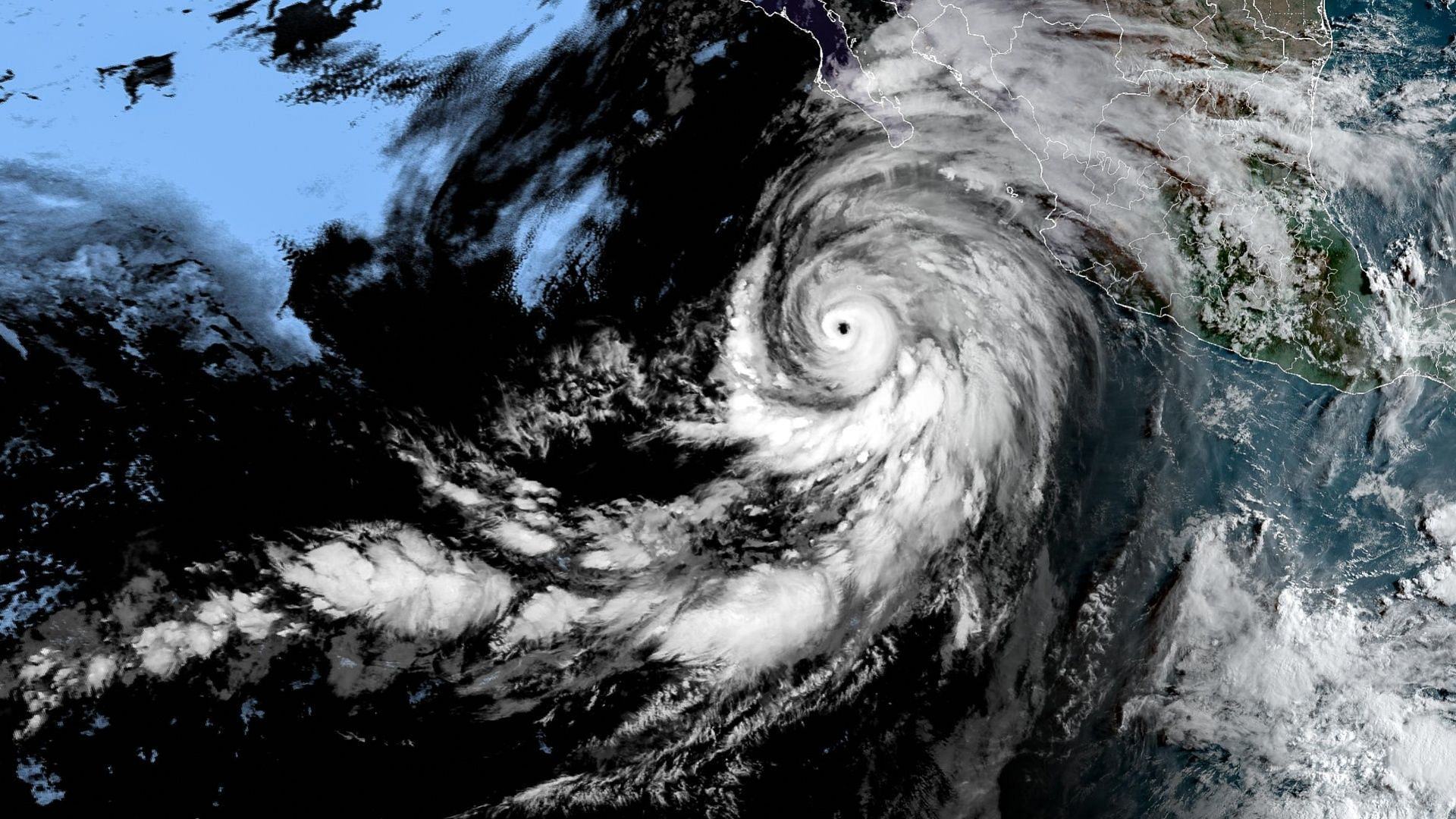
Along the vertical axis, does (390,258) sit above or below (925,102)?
below

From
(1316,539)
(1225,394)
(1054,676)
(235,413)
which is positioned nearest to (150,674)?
(235,413)

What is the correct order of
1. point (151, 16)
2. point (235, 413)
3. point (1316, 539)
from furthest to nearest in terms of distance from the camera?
point (1316, 539), point (235, 413), point (151, 16)

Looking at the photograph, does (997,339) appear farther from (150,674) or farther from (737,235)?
(150,674)

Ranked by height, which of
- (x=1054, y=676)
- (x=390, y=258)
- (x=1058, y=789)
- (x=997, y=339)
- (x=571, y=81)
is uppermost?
(x=571, y=81)

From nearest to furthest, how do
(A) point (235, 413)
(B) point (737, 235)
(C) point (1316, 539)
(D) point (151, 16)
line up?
(D) point (151, 16) → (A) point (235, 413) → (B) point (737, 235) → (C) point (1316, 539)

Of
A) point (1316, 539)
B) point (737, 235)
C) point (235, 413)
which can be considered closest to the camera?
point (235, 413)

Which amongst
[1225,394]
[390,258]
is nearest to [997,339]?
[1225,394]

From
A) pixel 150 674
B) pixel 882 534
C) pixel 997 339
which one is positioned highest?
pixel 997 339

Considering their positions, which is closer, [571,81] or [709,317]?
[571,81]

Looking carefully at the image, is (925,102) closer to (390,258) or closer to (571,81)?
(571,81)
